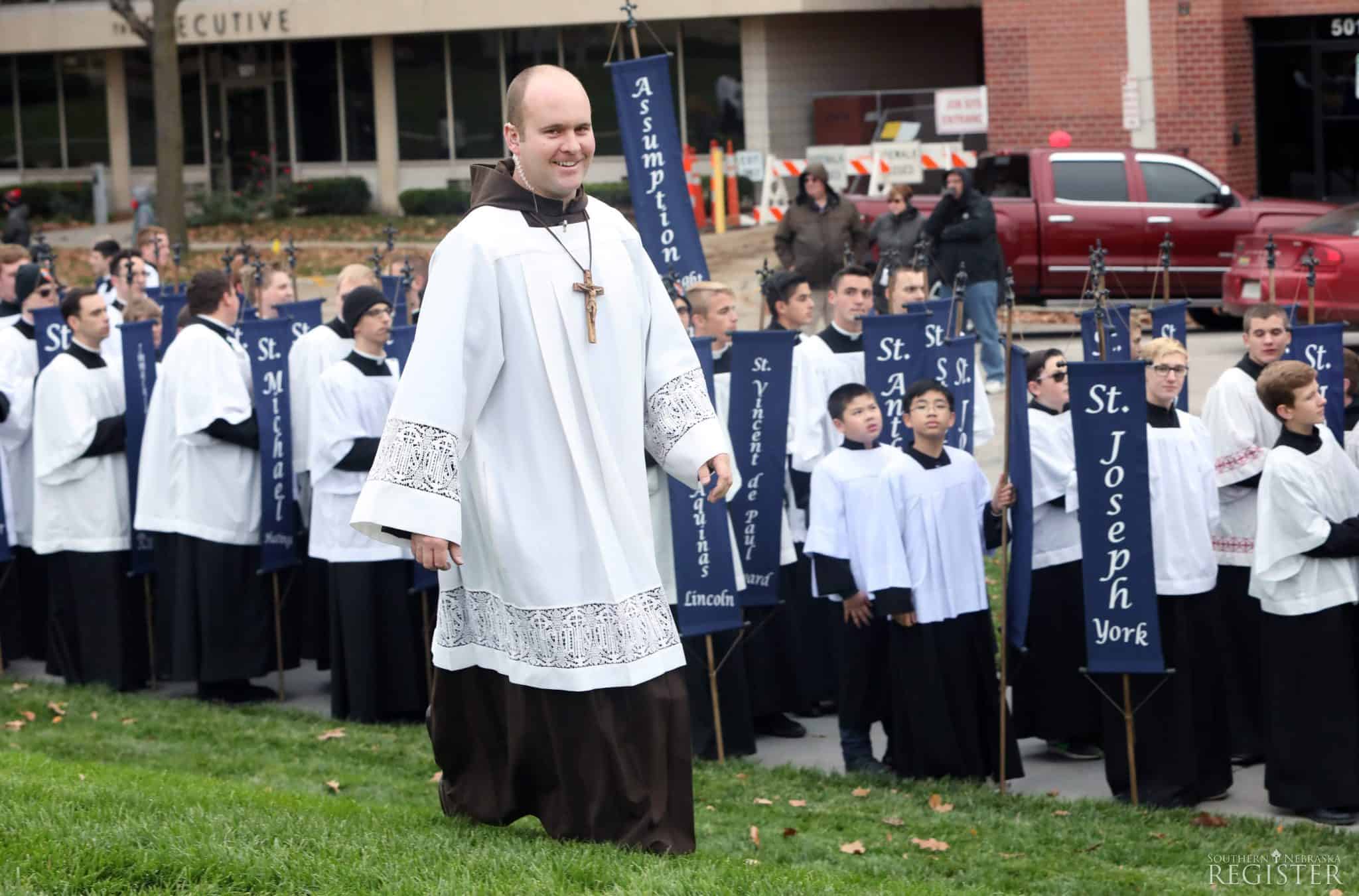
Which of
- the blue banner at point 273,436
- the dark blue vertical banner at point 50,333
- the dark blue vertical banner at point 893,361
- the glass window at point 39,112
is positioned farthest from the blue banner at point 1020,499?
the glass window at point 39,112

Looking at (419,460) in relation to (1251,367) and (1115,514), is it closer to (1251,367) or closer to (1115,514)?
(1115,514)

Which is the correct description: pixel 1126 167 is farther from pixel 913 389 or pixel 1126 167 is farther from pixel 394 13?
pixel 394 13

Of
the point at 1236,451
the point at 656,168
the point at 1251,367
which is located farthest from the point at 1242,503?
the point at 656,168

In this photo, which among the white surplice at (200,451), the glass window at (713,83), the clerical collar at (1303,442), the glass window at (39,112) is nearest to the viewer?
the clerical collar at (1303,442)

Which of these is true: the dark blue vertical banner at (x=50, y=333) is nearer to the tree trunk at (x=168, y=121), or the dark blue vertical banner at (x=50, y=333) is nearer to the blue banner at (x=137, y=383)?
the blue banner at (x=137, y=383)

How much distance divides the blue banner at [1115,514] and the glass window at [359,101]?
30731 mm

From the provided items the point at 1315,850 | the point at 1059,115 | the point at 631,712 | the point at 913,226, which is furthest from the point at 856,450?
the point at 1059,115

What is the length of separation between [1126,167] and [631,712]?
52.1 ft

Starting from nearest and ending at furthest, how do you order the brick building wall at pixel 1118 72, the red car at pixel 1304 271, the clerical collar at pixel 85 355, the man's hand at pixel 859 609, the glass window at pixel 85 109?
the man's hand at pixel 859 609
the clerical collar at pixel 85 355
the red car at pixel 1304 271
the brick building wall at pixel 1118 72
the glass window at pixel 85 109

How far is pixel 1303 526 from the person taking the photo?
7.51 meters

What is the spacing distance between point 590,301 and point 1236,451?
3.95 metres

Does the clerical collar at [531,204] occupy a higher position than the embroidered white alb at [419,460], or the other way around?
the clerical collar at [531,204]

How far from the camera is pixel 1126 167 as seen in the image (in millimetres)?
20172

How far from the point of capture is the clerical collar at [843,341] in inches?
398
